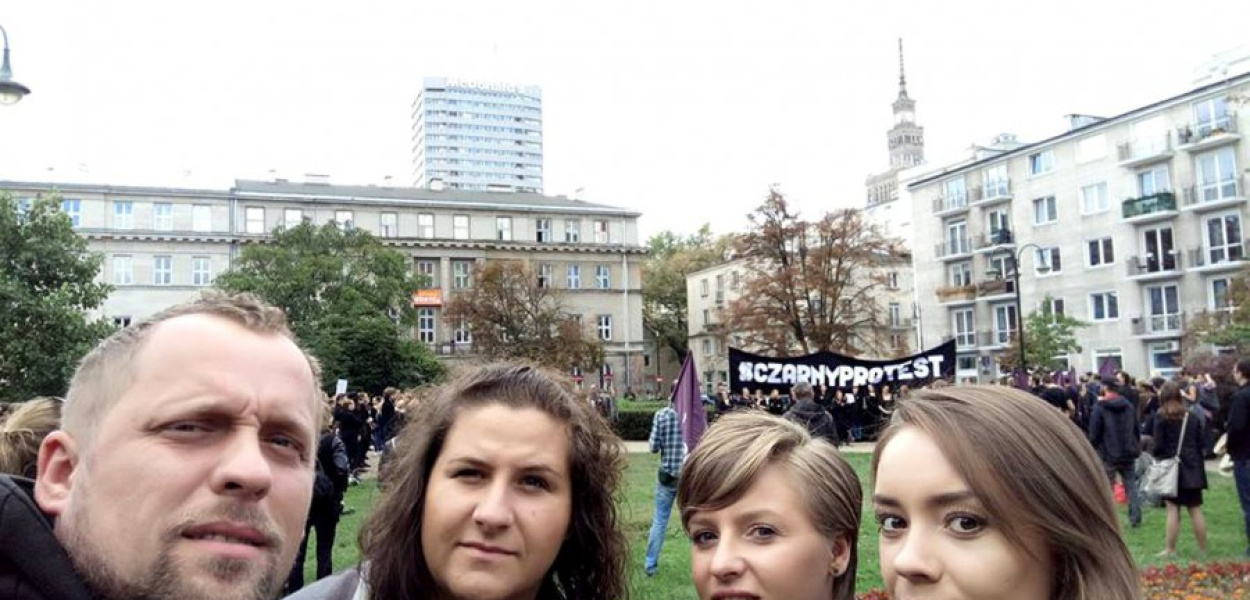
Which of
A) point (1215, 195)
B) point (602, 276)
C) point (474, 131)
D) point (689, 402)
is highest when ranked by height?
point (474, 131)

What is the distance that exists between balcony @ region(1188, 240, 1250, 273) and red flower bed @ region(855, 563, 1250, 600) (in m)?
44.6

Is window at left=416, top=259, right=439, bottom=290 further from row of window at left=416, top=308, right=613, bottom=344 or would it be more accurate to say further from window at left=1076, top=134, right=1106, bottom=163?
window at left=1076, top=134, right=1106, bottom=163

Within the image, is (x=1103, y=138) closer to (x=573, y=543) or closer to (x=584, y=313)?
(x=584, y=313)

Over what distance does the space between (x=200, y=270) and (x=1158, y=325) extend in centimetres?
5940

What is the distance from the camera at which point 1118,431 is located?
12086 mm

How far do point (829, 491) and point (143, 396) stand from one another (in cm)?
202

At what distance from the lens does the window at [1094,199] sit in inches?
2057

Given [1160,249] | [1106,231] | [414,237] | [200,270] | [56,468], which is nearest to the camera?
[56,468]

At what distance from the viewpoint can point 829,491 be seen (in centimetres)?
300

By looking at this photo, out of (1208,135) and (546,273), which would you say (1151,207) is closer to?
(1208,135)

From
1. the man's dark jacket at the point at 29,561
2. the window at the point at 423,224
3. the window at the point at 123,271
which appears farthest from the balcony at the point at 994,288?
the man's dark jacket at the point at 29,561

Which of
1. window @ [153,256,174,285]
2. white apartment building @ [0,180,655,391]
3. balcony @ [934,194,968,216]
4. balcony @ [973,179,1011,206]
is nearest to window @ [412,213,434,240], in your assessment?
white apartment building @ [0,180,655,391]

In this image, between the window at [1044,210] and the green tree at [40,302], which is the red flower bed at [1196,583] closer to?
the green tree at [40,302]

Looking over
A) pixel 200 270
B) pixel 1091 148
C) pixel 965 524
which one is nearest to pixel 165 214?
pixel 200 270
